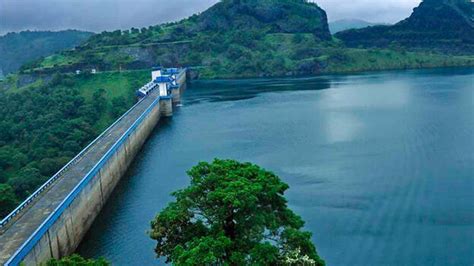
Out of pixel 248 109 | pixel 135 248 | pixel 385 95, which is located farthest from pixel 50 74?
pixel 135 248

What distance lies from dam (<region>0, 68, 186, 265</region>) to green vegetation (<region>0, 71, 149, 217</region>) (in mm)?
5870

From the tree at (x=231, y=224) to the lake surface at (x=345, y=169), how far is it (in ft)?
39.7

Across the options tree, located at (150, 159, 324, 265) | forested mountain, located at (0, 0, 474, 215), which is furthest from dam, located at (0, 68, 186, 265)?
tree, located at (150, 159, 324, 265)

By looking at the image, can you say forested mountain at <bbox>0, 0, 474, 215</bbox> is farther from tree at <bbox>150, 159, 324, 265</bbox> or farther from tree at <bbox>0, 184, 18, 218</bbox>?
tree at <bbox>150, 159, 324, 265</bbox>

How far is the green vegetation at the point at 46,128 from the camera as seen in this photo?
52000mm

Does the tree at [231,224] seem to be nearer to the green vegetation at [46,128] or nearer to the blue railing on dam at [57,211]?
the blue railing on dam at [57,211]

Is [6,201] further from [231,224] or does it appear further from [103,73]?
[103,73]

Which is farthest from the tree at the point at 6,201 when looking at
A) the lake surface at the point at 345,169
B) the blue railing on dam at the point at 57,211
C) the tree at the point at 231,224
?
the tree at the point at 231,224

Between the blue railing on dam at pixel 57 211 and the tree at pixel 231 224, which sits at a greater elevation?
the tree at pixel 231 224

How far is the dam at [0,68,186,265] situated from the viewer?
2975cm

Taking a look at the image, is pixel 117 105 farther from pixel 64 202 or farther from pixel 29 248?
pixel 29 248

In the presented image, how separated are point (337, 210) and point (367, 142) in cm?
2405

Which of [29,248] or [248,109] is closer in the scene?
[29,248]

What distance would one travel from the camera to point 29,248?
28.2 m
